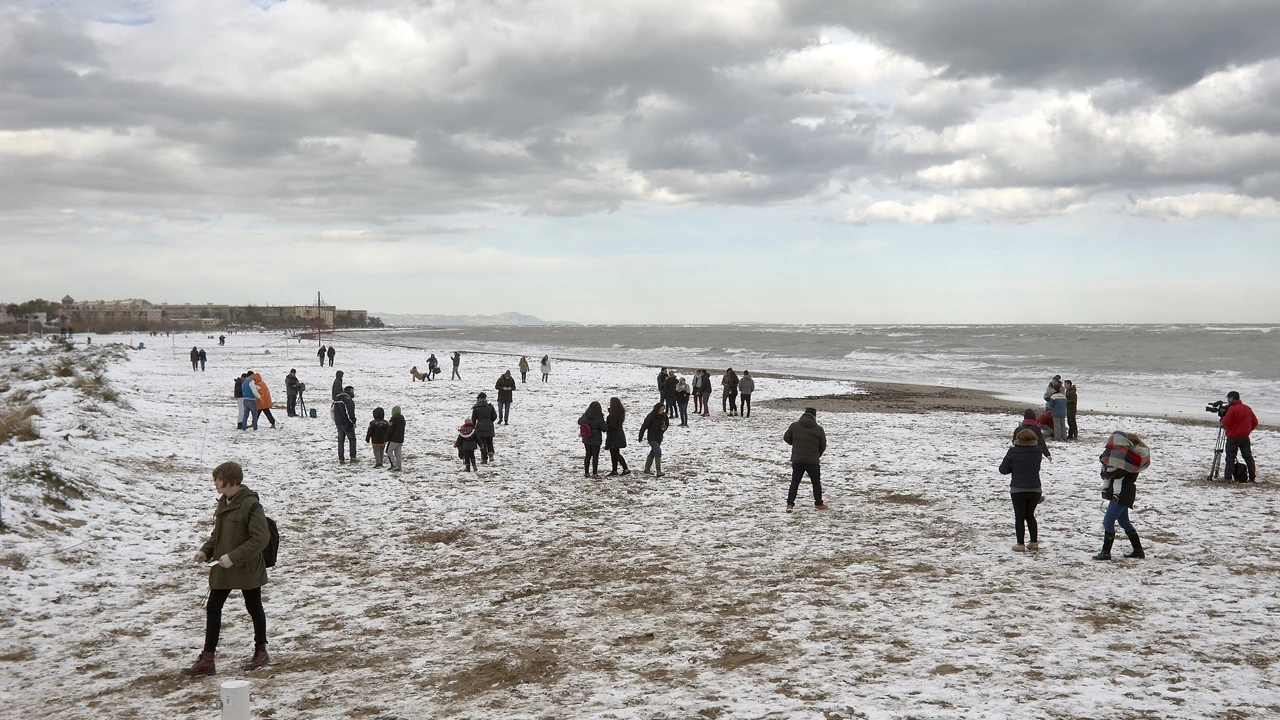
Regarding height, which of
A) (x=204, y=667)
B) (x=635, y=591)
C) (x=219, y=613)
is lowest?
(x=635, y=591)

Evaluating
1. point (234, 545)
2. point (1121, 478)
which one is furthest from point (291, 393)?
point (1121, 478)

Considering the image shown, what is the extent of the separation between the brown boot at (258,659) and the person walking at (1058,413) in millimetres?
18720

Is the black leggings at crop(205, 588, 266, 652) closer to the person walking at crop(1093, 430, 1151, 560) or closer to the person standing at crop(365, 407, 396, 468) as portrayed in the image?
the person walking at crop(1093, 430, 1151, 560)

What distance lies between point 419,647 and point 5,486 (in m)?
7.88

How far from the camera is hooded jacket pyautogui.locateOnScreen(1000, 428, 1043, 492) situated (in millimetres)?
9789

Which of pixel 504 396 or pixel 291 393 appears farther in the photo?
pixel 291 393

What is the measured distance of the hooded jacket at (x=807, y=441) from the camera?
12.2 meters

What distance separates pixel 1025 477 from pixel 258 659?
29.3 ft

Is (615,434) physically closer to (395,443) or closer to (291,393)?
(395,443)

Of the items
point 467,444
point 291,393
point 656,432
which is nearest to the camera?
point 656,432

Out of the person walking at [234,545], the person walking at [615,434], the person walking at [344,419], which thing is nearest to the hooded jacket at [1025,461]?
the person walking at [615,434]

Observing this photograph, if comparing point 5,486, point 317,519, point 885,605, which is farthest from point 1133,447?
point 5,486

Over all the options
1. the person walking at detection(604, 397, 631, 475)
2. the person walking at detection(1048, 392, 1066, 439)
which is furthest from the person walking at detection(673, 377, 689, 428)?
the person walking at detection(1048, 392, 1066, 439)

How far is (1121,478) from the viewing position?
9.31 meters
